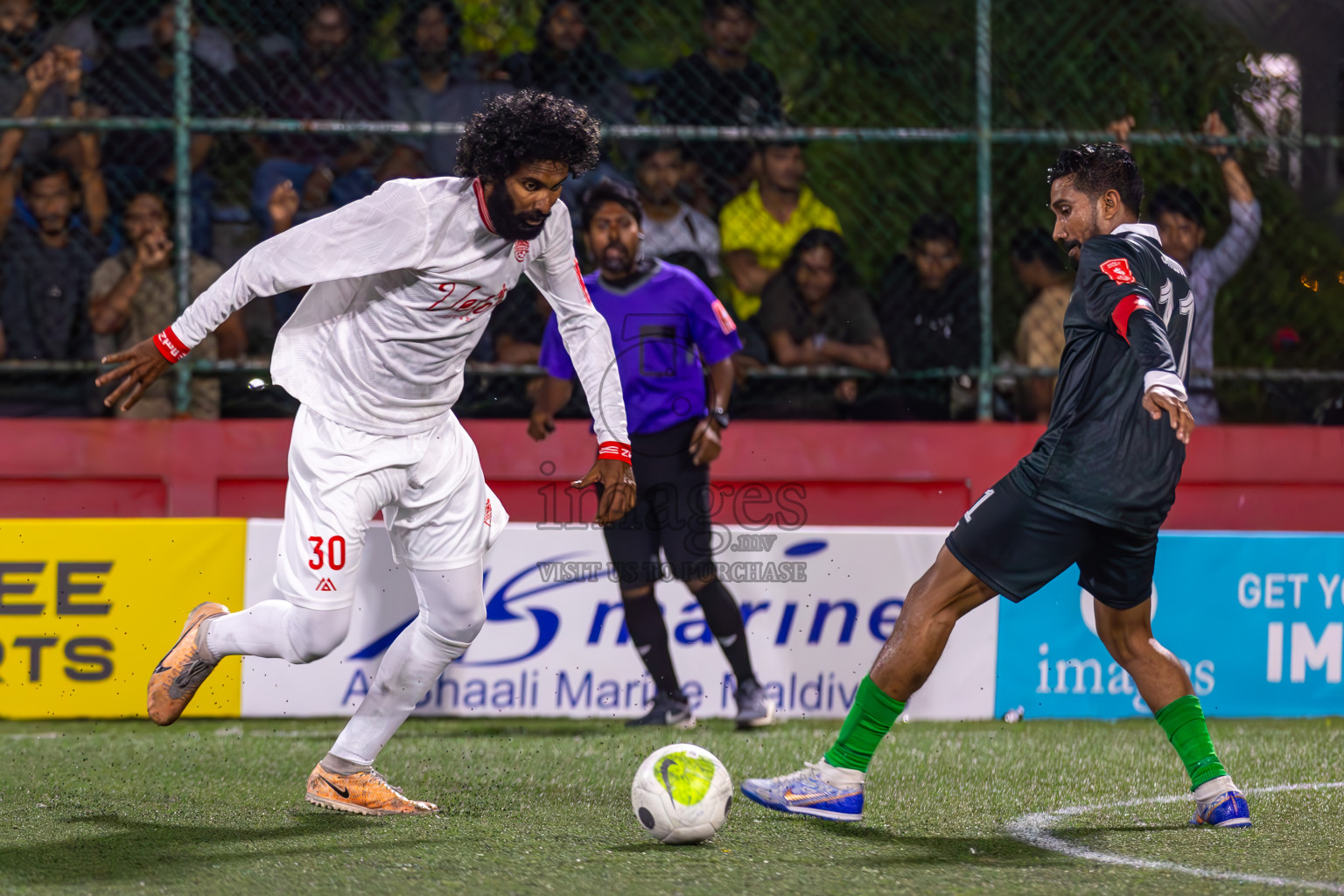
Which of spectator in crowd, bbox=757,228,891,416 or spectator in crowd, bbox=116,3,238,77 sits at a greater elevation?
spectator in crowd, bbox=116,3,238,77

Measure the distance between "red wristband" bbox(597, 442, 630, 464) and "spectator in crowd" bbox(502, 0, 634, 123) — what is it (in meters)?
3.75

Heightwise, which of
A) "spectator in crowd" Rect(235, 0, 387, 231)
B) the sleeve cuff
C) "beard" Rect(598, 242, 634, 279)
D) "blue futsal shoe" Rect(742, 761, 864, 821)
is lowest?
"blue futsal shoe" Rect(742, 761, 864, 821)

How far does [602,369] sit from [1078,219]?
1.45 metres

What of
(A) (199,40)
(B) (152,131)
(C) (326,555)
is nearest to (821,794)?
(C) (326,555)

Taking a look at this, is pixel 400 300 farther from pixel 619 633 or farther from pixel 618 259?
pixel 619 633

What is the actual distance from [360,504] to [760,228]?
160 inches

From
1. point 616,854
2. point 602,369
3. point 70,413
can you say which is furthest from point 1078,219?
point 70,413

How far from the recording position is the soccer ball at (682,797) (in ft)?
12.7

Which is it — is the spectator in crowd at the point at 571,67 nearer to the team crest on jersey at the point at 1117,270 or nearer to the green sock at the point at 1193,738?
the team crest on jersey at the point at 1117,270

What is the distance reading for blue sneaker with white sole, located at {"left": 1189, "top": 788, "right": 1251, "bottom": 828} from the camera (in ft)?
13.7

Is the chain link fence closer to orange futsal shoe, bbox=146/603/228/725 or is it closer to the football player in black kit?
orange futsal shoe, bbox=146/603/228/725

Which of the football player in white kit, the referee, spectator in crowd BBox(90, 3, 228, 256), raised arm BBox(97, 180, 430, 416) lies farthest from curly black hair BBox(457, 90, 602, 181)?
spectator in crowd BBox(90, 3, 228, 256)

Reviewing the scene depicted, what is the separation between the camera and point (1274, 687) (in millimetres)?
6645

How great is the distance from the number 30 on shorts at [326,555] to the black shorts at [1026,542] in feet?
5.64
